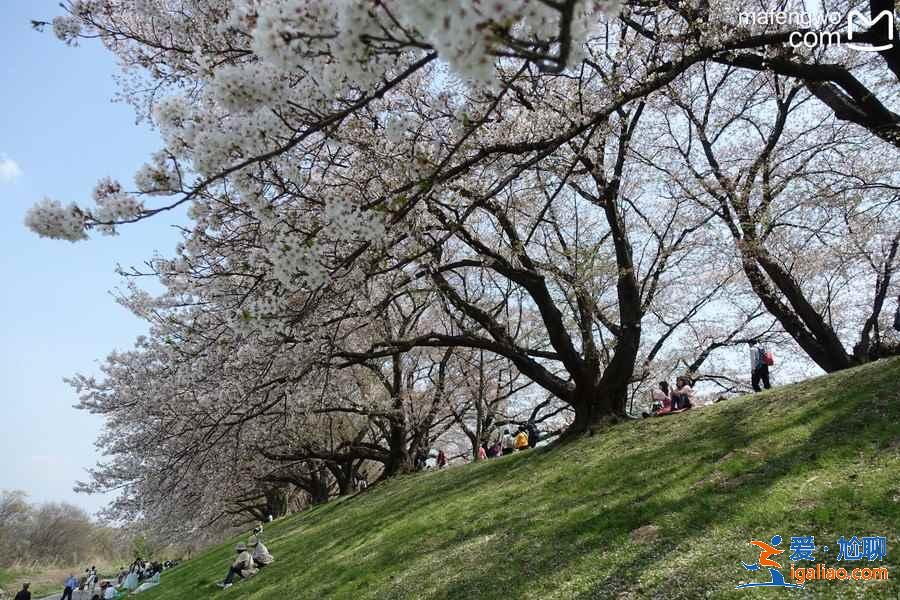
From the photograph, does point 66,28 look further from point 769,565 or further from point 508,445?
point 508,445

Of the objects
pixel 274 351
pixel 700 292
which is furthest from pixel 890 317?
pixel 274 351

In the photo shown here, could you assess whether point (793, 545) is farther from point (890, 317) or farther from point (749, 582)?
point (890, 317)

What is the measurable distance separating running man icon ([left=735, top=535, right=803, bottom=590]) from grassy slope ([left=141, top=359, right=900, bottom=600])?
9 cm

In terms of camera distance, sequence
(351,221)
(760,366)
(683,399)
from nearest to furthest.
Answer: (351,221) → (683,399) → (760,366)

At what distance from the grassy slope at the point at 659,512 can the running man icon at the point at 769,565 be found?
9 cm

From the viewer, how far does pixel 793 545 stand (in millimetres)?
4613

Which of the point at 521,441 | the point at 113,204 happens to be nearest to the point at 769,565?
the point at 113,204

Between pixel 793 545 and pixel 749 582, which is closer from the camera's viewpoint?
pixel 749 582

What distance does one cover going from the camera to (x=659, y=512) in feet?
20.1

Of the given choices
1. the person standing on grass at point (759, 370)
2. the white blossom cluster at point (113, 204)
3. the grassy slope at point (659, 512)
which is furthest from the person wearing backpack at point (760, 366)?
the white blossom cluster at point (113, 204)

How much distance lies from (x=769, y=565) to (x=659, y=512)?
173 cm

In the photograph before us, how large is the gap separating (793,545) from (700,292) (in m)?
13.9

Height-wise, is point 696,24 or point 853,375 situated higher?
point 696,24

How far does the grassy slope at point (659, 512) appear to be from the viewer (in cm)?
478
